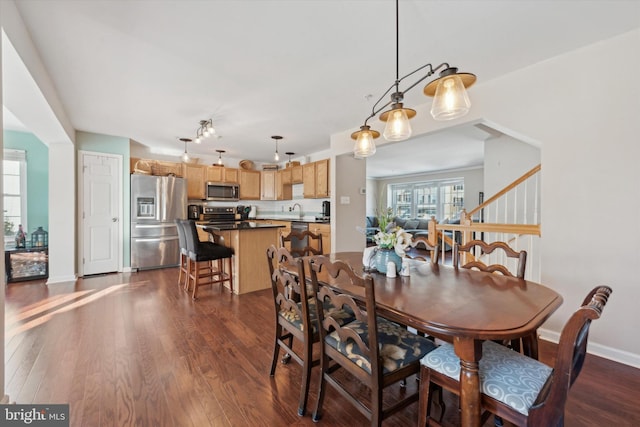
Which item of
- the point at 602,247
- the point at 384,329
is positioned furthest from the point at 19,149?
the point at 602,247

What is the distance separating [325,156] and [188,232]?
328 cm

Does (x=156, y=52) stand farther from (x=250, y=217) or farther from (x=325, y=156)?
(x=250, y=217)

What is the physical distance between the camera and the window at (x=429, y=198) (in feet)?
27.9

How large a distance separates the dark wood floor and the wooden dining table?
2.32 feet

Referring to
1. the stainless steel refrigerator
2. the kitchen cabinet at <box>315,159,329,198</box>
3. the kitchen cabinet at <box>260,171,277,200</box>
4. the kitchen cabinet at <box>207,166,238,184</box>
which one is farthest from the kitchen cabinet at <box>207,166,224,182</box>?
the kitchen cabinet at <box>315,159,329,198</box>

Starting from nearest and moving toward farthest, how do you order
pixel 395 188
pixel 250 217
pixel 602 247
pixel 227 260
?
pixel 602 247 < pixel 227 260 < pixel 250 217 < pixel 395 188

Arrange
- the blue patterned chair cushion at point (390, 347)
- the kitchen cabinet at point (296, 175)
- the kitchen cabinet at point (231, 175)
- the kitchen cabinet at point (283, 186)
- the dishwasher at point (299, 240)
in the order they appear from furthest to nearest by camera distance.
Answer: the kitchen cabinet at point (283, 186) → the kitchen cabinet at point (231, 175) → the kitchen cabinet at point (296, 175) → the dishwasher at point (299, 240) → the blue patterned chair cushion at point (390, 347)

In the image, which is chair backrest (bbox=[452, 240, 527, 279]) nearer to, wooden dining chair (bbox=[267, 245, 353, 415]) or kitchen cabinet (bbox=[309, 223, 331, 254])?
wooden dining chair (bbox=[267, 245, 353, 415])

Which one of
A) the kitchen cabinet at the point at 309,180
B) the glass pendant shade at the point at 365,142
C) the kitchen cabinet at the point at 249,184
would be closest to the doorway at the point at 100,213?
the kitchen cabinet at the point at 249,184

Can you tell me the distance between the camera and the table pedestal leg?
3.17 feet

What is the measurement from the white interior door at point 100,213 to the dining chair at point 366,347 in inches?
184

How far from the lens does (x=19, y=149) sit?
4.34 metres

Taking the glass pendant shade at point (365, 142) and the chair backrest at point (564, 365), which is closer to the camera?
the chair backrest at point (564, 365)

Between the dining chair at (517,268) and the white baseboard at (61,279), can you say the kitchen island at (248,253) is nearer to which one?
the white baseboard at (61,279)
